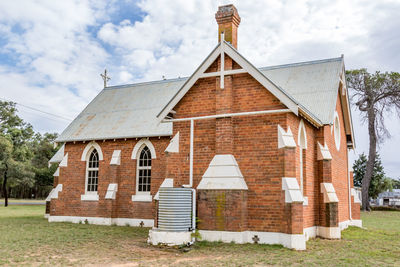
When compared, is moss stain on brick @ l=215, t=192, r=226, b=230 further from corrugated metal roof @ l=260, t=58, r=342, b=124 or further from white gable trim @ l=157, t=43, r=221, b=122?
corrugated metal roof @ l=260, t=58, r=342, b=124

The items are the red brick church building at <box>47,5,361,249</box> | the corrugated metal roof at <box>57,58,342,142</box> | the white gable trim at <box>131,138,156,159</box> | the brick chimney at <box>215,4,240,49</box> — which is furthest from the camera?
the white gable trim at <box>131,138,156,159</box>

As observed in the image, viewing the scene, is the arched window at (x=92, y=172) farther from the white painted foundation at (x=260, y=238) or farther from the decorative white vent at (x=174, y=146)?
the white painted foundation at (x=260, y=238)

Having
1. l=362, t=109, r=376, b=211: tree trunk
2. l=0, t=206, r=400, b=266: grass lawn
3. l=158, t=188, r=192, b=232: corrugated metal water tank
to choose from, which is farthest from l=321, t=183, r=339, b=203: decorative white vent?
l=362, t=109, r=376, b=211: tree trunk

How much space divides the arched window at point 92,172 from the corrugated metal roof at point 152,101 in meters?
1.18

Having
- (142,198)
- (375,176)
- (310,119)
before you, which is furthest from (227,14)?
(375,176)

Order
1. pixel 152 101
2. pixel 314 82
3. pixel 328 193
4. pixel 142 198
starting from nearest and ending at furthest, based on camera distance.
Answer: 1. pixel 328 193
2. pixel 314 82
3. pixel 142 198
4. pixel 152 101

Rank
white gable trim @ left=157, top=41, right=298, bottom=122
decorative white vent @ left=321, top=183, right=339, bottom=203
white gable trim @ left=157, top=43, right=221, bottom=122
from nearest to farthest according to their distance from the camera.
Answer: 1. white gable trim @ left=157, top=41, right=298, bottom=122
2. white gable trim @ left=157, top=43, right=221, bottom=122
3. decorative white vent @ left=321, top=183, right=339, bottom=203

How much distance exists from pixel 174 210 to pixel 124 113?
1074 centimetres

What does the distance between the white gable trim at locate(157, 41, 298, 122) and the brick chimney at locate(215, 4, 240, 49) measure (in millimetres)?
1320

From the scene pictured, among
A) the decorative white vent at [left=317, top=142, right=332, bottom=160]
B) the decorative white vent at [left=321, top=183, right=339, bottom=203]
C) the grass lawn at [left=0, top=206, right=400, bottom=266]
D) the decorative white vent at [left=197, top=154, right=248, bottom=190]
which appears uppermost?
the decorative white vent at [left=317, top=142, right=332, bottom=160]

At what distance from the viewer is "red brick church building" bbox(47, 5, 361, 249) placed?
12.1 metres

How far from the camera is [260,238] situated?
39.9ft

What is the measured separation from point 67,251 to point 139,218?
7.59 metres

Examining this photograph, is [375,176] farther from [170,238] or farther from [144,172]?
[170,238]
